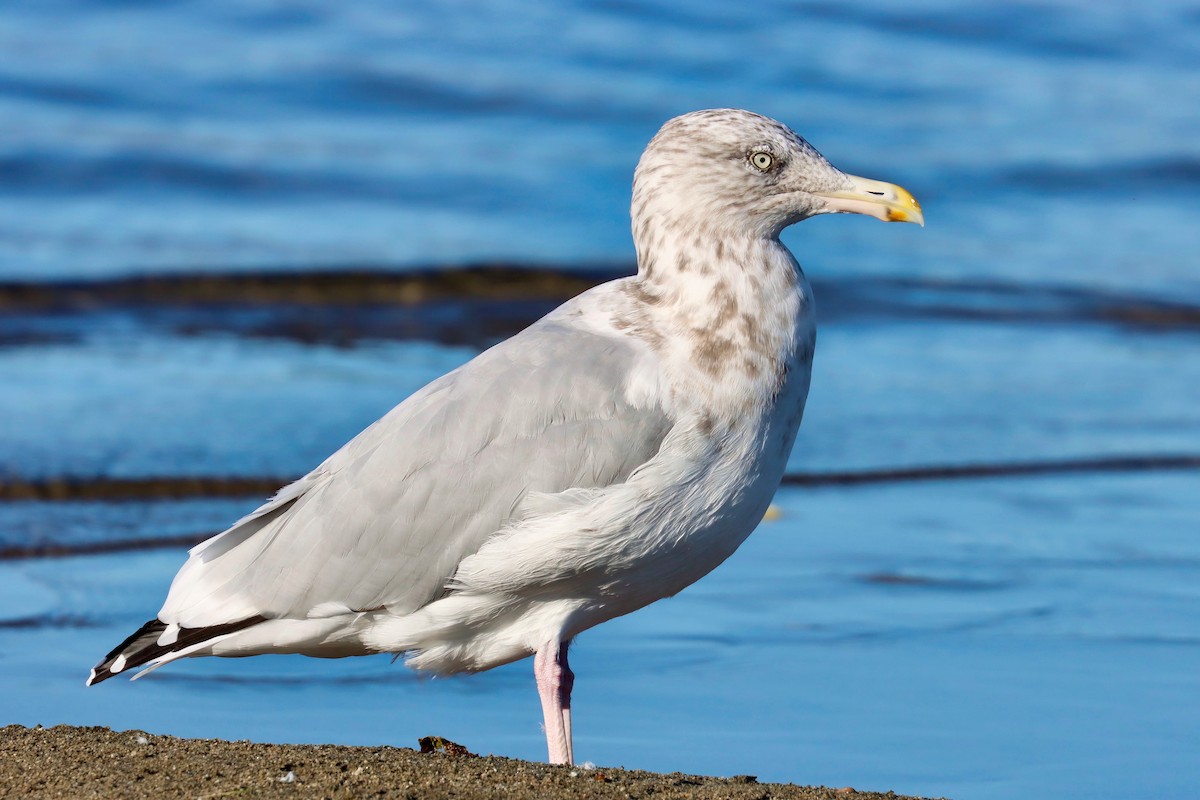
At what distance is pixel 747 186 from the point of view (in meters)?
4.52

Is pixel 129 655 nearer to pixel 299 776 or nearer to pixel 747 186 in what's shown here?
pixel 299 776

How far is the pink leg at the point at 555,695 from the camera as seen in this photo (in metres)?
4.38

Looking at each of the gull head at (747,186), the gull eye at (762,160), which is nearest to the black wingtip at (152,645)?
the gull head at (747,186)

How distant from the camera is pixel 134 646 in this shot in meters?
4.52

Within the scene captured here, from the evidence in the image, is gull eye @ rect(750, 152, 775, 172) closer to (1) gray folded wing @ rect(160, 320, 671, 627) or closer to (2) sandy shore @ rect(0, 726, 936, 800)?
(1) gray folded wing @ rect(160, 320, 671, 627)

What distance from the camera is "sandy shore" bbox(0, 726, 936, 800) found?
3.65 m

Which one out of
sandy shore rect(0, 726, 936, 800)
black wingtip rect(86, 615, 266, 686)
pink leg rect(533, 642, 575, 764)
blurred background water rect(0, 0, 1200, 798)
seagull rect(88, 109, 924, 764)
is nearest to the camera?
sandy shore rect(0, 726, 936, 800)

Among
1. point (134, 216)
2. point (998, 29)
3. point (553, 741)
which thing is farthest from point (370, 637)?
point (998, 29)

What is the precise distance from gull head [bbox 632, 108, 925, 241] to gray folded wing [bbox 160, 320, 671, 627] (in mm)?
443

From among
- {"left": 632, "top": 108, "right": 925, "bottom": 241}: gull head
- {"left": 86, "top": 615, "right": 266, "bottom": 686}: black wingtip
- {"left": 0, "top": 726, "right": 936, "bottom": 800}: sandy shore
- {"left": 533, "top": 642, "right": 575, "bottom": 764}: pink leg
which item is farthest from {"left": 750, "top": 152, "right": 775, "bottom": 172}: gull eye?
{"left": 86, "top": 615, "right": 266, "bottom": 686}: black wingtip

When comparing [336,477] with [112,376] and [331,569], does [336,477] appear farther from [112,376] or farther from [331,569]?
[112,376]

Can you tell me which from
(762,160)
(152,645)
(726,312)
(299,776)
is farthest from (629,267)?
(299,776)

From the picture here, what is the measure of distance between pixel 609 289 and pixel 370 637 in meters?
1.15

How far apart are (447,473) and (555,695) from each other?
0.65m
